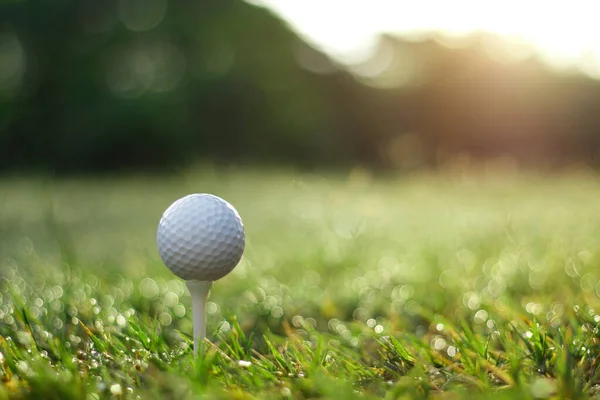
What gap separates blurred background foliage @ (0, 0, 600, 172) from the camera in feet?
54.7

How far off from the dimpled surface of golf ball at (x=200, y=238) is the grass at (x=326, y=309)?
0.54 ft

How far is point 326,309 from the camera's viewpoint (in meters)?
2.57

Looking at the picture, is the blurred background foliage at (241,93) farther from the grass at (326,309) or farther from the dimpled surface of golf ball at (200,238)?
the dimpled surface of golf ball at (200,238)

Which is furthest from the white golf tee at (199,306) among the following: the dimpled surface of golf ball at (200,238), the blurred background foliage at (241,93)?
the blurred background foliage at (241,93)

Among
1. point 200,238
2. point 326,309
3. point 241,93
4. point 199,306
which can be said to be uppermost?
point 241,93

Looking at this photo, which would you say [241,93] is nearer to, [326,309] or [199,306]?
[326,309]

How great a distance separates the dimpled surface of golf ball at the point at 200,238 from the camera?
5.59ft

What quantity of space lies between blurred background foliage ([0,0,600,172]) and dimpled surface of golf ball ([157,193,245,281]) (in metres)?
14.0

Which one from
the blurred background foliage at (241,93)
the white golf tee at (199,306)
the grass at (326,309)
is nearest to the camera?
the grass at (326,309)

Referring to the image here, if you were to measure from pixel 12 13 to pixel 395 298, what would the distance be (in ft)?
58.7

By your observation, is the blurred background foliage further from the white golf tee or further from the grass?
the white golf tee

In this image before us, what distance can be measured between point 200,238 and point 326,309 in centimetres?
101

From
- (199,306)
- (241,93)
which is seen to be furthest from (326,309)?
(241,93)

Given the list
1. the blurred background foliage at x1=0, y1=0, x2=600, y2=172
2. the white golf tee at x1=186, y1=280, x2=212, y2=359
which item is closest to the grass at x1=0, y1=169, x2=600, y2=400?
the white golf tee at x1=186, y1=280, x2=212, y2=359
